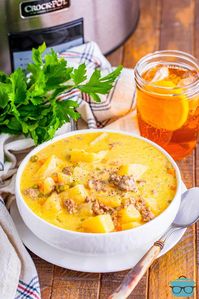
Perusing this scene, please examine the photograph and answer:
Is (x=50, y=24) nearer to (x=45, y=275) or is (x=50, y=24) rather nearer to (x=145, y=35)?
(x=145, y=35)

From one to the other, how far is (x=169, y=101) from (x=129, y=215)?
0.31m

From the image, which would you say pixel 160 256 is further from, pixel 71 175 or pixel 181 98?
pixel 181 98

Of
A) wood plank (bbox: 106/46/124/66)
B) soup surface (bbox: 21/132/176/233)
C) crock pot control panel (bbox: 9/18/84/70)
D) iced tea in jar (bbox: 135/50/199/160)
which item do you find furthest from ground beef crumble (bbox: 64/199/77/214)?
wood plank (bbox: 106/46/124/66)

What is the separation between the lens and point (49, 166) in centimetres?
116

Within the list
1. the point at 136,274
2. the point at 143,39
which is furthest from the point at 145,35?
the point at 136,274

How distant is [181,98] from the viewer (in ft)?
4.21

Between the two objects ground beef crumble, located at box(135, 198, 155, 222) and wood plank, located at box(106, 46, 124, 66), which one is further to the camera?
wood plank, located at box(106, 46, 124, 66)

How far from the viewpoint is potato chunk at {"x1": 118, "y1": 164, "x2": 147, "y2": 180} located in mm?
1146

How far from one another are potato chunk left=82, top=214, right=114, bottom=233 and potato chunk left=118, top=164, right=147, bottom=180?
115 millimetres

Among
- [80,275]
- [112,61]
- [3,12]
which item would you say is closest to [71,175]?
[80,275]

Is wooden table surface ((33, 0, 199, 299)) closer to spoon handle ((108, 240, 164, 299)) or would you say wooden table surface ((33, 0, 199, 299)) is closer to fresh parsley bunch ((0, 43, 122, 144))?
spoon handle ((108, 240, 164, 299))

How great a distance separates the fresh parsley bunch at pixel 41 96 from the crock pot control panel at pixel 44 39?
0.59 feet

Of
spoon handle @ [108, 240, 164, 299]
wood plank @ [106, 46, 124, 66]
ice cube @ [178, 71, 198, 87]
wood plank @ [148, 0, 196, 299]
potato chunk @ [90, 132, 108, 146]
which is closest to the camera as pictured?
spoon handle @ [108, 240, 164, 299]

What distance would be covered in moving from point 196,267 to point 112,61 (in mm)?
674
